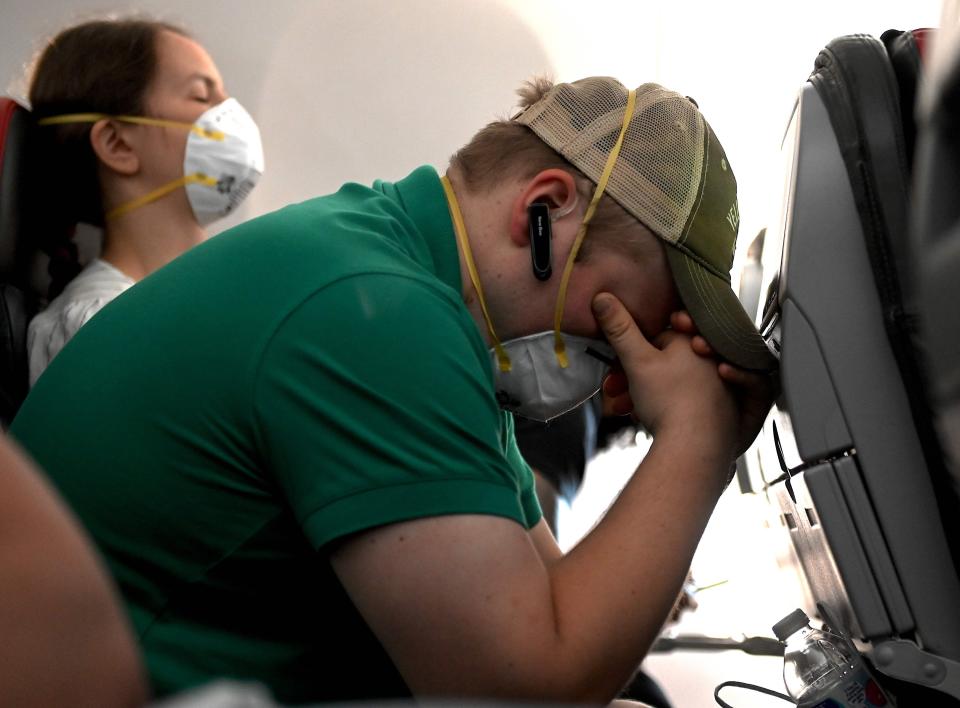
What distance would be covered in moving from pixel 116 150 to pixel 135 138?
0.15ft

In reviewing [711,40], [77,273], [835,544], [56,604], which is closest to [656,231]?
[835,544]

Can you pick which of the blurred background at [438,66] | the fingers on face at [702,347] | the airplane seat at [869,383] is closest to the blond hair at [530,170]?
the fingers on face at [702,347]

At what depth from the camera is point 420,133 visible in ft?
11.1

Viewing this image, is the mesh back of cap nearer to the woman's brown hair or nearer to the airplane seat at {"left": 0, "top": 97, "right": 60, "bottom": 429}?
the airplane seat at {"left": 0, "top": 97, "right": 60, "bottom": 429}

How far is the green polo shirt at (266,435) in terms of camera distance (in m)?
0.87

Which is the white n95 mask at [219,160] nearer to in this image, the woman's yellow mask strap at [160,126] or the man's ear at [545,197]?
the woman's yellow mask strap at [160,126]

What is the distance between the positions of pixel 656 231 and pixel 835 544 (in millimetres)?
399

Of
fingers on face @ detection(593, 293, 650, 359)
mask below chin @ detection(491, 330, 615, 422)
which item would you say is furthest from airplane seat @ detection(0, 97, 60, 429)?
fingers on face @ detection(593, 293, 650, 359)

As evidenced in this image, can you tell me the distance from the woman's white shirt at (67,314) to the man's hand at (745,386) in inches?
41.1

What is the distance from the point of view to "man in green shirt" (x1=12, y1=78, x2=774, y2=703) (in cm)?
85

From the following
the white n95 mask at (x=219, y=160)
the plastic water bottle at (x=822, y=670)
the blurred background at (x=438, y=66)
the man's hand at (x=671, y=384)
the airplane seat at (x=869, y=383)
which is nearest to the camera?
the airplane seat at (x=869, y=383)

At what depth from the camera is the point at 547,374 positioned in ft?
3.90

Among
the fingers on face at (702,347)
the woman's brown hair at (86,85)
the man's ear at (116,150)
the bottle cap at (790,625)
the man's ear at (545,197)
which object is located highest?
the woman's brown hair at (86,85)

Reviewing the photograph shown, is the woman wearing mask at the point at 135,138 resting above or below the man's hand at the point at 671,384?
above
